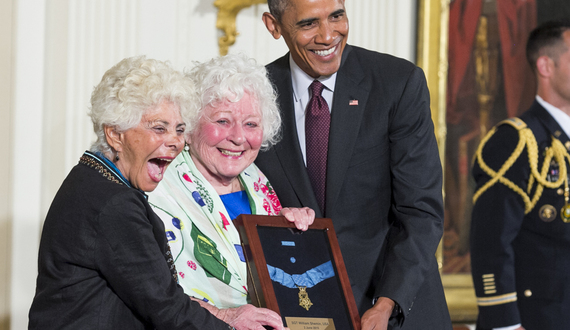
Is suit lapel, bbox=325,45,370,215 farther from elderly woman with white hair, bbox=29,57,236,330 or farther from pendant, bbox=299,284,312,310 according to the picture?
elderly woman with white hair, bbox=29,57,236,330

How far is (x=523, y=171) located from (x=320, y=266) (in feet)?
5.48

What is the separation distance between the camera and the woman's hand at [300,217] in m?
1.95

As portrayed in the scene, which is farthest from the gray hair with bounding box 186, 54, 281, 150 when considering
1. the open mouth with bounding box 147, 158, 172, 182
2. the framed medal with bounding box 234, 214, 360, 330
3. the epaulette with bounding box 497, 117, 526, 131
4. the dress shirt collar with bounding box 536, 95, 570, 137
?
the dress shirt collar with bounding box 536, 95, 570, 137

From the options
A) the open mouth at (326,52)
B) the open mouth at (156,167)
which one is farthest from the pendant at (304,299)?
the open mouth at (326,52)

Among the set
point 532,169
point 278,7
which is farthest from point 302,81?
point 532,169

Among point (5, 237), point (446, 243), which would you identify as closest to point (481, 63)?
point (446, 243)

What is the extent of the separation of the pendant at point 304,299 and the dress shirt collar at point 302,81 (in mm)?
752

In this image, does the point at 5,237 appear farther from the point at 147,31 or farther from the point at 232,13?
the point at 232,13

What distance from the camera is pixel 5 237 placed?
10.8ft

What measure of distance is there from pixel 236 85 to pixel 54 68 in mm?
1789

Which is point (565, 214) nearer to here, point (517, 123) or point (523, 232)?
point (523, 232)

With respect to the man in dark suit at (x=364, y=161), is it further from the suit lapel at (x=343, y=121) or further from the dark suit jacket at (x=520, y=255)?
the dark suit jacket at (x=520, y=255)

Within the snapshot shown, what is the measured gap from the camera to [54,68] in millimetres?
3463

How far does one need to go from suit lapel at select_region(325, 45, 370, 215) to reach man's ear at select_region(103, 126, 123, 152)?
77 centimetres
